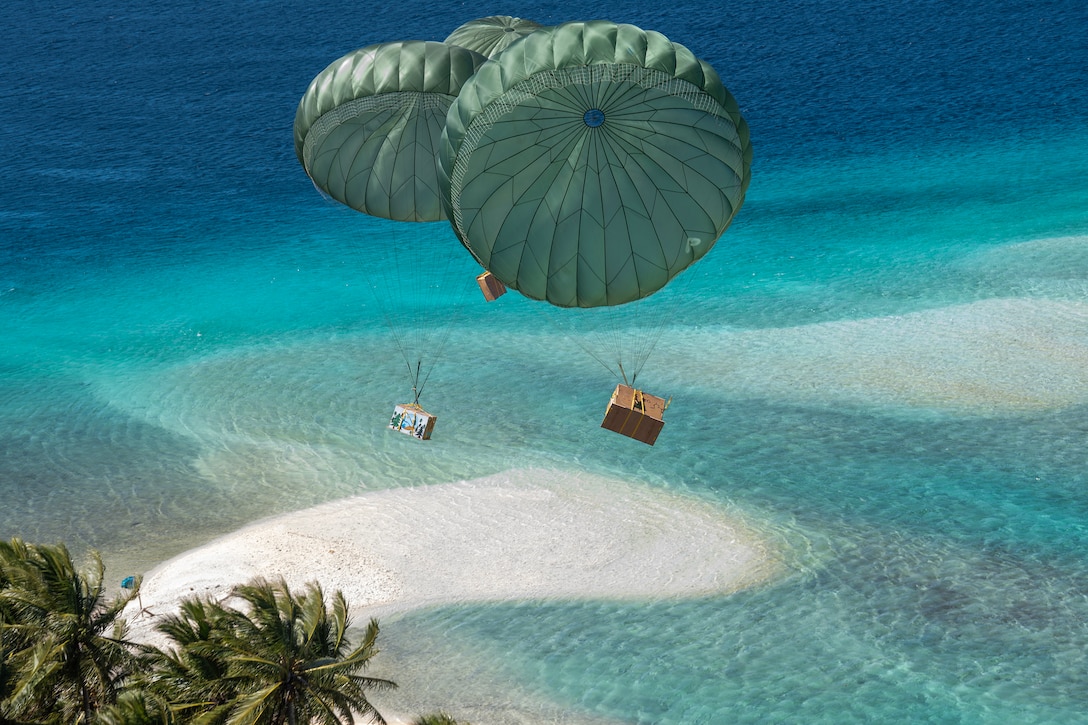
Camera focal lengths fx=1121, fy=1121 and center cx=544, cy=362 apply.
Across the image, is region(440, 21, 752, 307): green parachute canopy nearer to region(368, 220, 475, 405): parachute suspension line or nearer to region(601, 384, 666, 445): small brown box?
region(601, 384, 666, 445): small brown box

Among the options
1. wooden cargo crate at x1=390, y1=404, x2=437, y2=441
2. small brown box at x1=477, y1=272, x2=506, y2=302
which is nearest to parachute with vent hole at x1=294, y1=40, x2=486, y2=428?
wooden cargo crate at x1=390, y1=404, x2=437, y2=441

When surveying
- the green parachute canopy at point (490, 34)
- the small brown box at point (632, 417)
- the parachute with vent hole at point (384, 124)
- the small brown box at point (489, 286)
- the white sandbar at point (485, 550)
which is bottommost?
the white sandbar at point (485, 550)

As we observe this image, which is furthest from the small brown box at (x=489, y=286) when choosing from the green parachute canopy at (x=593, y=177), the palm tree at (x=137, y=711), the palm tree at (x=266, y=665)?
the palm tree at (x=137, y=711)

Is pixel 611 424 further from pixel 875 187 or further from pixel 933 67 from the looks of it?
pixel 933 67

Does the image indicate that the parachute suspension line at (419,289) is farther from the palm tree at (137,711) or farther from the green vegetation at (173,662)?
the palm tree at (137,711)

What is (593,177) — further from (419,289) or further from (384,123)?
(419,289)

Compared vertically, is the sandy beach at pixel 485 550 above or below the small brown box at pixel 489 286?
below

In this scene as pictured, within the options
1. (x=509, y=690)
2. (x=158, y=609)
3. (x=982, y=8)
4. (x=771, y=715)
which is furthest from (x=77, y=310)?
(x=982, y=8)

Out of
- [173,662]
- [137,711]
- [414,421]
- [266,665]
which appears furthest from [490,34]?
[137,711]
